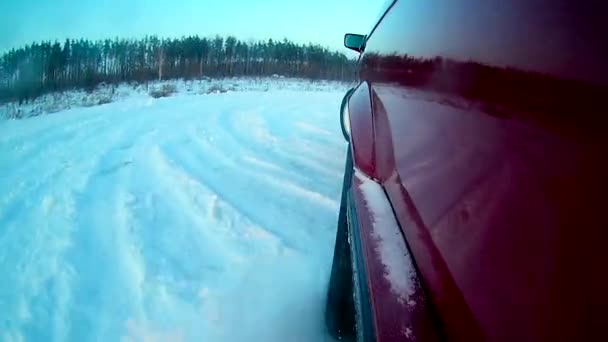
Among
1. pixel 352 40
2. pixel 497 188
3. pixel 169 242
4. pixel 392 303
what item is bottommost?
pixel 169 242

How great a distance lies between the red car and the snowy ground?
A: 1.17 m

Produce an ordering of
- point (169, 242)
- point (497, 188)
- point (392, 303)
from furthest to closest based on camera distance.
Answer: point (169, 242), point (392, 303), point (497, 188)

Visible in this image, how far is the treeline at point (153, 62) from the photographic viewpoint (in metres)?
29.6

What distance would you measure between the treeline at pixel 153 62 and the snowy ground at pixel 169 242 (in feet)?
73.9

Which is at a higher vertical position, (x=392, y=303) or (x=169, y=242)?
(x=392, y=303)

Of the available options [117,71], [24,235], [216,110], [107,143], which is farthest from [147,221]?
[117,71]

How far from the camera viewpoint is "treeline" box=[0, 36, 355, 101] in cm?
2959

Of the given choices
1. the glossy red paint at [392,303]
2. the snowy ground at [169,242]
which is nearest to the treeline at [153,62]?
the snowy ground at [169,242]

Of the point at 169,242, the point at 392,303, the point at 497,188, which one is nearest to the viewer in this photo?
the point at 497,188

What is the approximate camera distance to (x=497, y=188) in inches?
16.6

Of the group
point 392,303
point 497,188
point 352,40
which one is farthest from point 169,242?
point 497,188

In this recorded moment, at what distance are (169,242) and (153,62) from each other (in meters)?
40.4

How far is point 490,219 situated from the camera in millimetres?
430

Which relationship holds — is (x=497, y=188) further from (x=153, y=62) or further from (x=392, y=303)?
(x=153, y=62)
